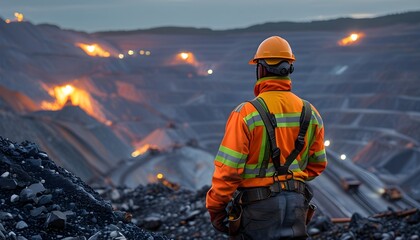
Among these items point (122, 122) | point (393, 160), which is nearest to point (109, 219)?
point (393, 160)

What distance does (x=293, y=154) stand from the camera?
5.16m

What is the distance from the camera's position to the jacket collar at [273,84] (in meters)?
5.19

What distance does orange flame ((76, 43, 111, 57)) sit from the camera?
272 ft

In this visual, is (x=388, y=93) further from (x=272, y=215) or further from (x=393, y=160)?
(x=272, y=215)

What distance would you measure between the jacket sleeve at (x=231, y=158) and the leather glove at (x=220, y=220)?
0.25m

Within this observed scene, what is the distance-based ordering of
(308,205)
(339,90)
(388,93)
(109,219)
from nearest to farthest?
(308,205) < (109,219) < (388,93) < (339,90)

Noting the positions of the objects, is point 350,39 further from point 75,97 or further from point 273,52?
point 273,52

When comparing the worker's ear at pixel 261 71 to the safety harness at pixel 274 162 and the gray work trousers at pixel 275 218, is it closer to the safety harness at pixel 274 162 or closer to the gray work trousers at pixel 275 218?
the safety harness at pixel 274 162

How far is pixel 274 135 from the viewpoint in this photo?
4992 mm

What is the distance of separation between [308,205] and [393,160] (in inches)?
1733

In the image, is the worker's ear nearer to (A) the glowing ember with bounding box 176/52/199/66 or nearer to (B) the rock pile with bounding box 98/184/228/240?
(B) the rock pile with bounding box 98/184/228/240

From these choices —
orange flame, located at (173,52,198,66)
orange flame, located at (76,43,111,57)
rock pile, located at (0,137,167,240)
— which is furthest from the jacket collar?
orange flame, located at (173,52,198,66)

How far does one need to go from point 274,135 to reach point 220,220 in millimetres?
976

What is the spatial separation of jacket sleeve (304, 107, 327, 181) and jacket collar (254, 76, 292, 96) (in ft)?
1.37
